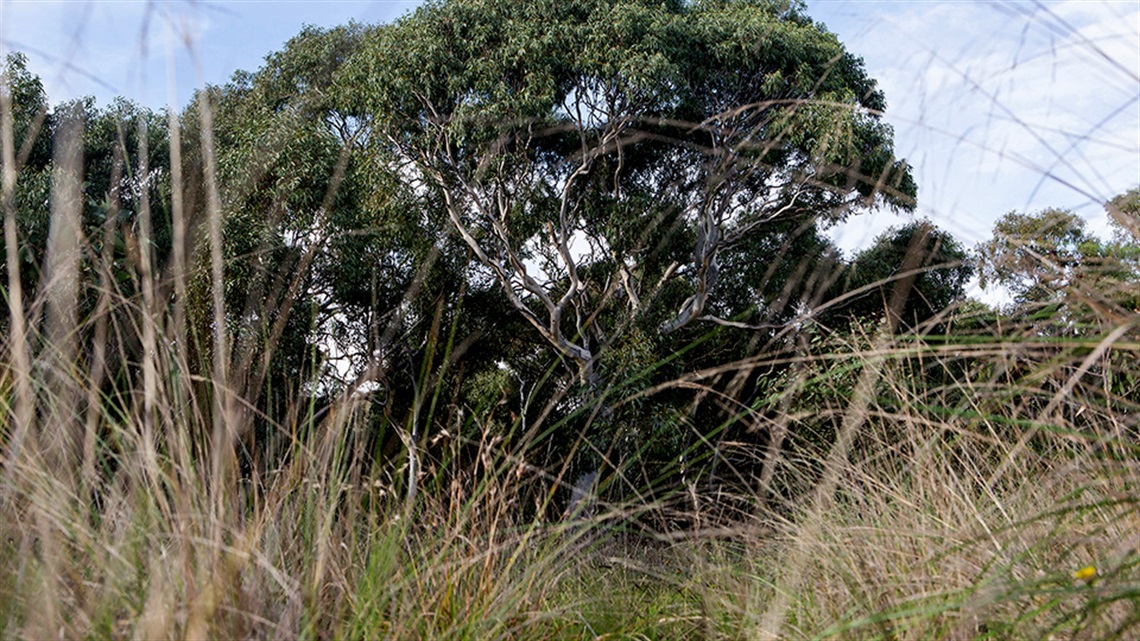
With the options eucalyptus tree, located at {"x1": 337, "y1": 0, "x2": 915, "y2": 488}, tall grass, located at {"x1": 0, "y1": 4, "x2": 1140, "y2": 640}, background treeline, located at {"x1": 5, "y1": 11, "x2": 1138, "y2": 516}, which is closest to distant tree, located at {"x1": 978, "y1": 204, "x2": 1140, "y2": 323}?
tall grass, located at {"x1": 0, "y1": 4, "x2": 1140, "y2": 640}

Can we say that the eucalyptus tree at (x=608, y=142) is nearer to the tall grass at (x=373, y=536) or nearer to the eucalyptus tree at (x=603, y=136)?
the eucalyptus tree at (x=603, y=136)

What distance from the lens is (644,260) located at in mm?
13117

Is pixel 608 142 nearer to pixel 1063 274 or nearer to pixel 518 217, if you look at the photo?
pixel 518 217

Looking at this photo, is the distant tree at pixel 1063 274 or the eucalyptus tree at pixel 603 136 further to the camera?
the eucalyptus tree at pixel 603 136

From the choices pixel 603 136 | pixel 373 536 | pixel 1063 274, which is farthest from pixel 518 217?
pixel 1063 274

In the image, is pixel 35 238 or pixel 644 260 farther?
pixel 644 260

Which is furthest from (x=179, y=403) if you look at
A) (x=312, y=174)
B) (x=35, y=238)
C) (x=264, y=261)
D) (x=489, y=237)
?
(x=489, y=237)

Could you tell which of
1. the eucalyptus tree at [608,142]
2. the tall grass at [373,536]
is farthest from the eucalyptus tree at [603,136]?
the tall grass at [373,536]

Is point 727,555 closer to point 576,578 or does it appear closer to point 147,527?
point 576,578

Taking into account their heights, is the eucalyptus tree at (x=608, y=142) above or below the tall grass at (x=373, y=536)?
above

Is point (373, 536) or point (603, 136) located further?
point (603, 136)

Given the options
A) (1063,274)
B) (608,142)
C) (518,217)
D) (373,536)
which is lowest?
(373,536)

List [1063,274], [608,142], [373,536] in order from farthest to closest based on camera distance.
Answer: [608,142] < [373,536] < [1063,274]

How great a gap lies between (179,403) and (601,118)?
1093 cm
